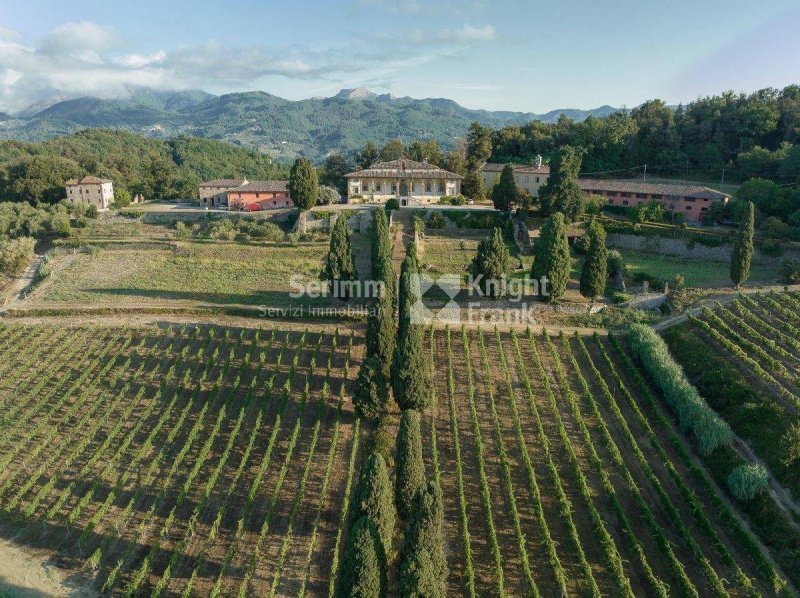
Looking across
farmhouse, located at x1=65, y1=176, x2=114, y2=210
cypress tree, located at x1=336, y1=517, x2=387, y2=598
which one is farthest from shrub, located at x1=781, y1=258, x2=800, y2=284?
farmhouse, located at x1=65, y1=176, x2=114, y2=210

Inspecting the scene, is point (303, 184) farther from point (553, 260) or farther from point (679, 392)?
point (679, 392)

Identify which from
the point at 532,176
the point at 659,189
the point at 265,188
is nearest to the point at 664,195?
the point at 659,189

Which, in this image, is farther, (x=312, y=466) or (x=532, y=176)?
(x=532, y=176)

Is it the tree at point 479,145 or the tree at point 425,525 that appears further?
the tree at point 479,145

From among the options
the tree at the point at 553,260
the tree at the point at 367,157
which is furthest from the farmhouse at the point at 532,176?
the tree at the point at 553,260

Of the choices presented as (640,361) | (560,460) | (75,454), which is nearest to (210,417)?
(75,454)

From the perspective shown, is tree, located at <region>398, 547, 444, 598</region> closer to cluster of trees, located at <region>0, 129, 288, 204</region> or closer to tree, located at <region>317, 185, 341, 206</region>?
tree, located at <region>317, 185, 341, 206</region>

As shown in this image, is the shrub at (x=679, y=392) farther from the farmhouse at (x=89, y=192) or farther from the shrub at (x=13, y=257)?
the farmhouse at (x=89, y=192)

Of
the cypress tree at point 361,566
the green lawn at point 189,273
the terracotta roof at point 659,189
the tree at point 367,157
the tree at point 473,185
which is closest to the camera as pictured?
the cypress tree at point 361,566
